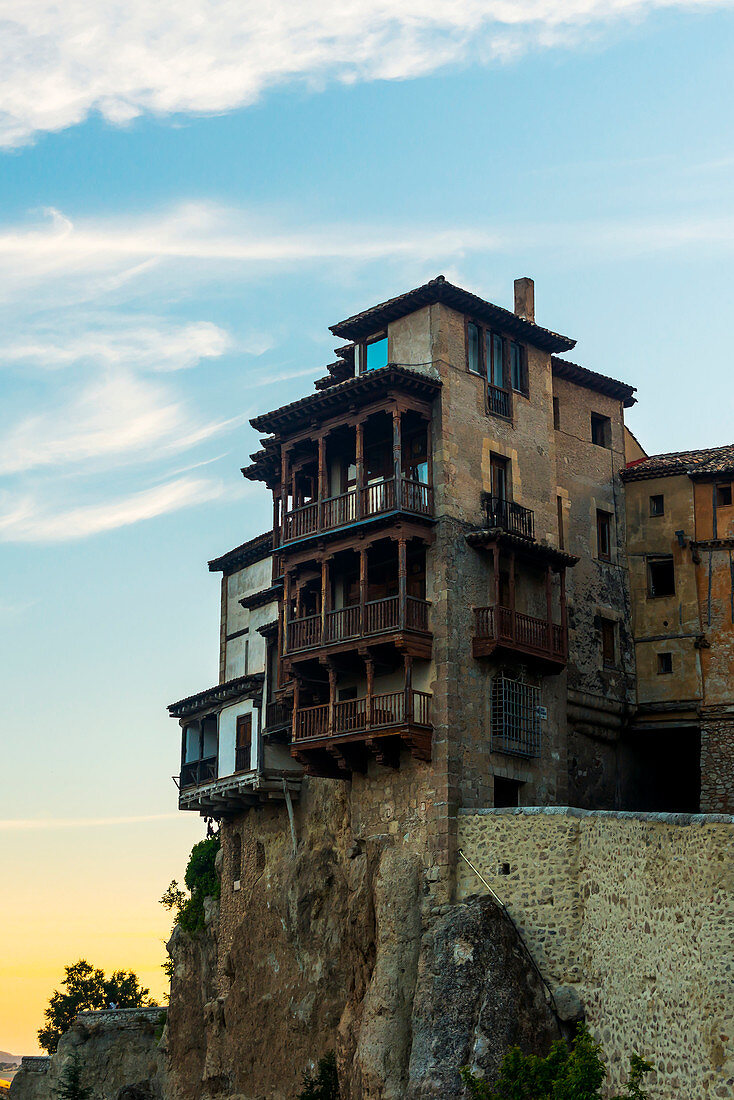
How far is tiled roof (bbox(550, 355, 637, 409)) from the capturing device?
161 ft

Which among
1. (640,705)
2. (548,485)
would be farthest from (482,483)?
(640,705)

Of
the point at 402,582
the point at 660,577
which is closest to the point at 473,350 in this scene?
the point at 402,582

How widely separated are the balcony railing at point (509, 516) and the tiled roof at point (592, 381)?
6747mm

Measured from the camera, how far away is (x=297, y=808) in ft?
159

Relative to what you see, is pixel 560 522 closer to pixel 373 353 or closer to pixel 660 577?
pixel 660 577

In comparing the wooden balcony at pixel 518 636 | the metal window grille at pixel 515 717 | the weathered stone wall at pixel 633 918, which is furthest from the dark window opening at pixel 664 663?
the weathered stone wall at pixel 633 918

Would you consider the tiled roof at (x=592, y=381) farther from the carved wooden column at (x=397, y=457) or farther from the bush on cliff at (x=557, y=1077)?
the bush on cliff at (x=557, y=1077)

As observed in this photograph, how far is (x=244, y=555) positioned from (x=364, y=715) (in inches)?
654

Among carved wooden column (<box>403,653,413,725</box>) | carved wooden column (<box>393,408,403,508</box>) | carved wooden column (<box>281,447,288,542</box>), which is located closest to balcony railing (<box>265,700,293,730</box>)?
carved wooden column (<box>281,447,288,542</box>)

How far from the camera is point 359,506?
42.5 metres

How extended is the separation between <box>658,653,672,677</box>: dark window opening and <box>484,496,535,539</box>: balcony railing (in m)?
6.64

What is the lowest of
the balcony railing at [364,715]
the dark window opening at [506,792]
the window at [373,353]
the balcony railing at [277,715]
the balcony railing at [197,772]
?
the dark window opening at [506,792]

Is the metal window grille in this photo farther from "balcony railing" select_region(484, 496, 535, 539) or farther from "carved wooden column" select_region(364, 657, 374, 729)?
"balcony railing" select_region(484, 496, 535, 539)

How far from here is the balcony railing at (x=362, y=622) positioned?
40.8 meters
